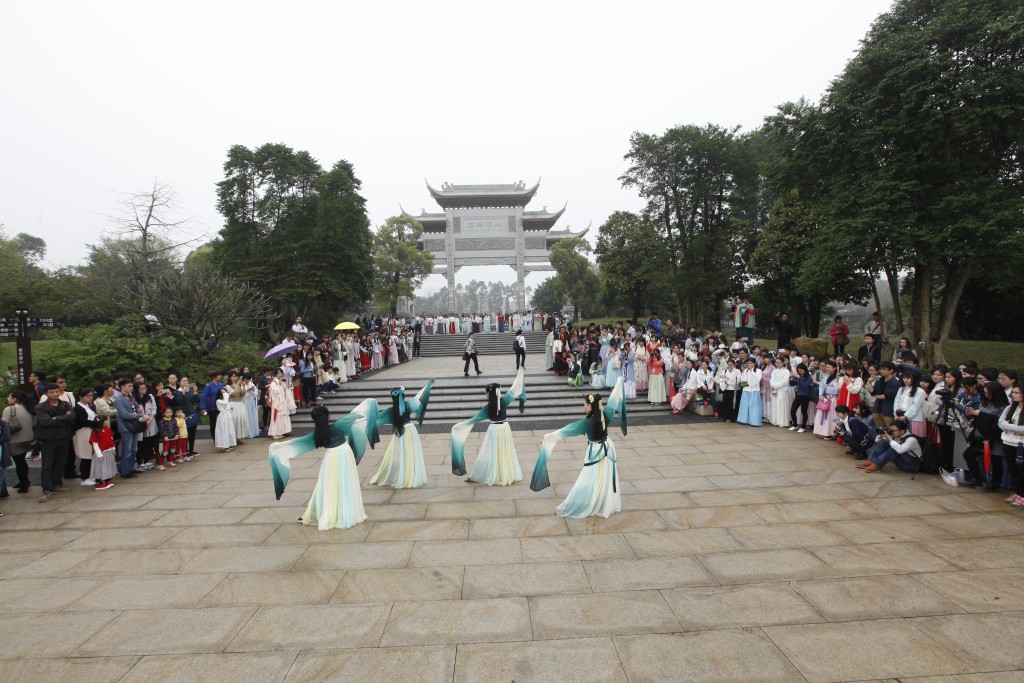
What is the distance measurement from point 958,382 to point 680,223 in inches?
719

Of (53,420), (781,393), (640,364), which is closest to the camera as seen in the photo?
(53,420)

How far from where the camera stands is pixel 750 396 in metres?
10.3

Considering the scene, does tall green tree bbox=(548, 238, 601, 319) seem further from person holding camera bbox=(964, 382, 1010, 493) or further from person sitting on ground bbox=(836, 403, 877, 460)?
person holding camera bbox=(964, 382, 1010, 493)

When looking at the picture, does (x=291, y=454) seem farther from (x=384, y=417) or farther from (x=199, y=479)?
(x=199, y=479)

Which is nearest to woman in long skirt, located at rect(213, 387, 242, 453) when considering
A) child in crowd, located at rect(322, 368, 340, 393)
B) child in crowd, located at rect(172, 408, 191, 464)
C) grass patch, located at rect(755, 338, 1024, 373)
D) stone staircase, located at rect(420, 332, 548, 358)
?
child in crowd, located at rect(172, 408, 191, 464)

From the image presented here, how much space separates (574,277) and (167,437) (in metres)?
33.3

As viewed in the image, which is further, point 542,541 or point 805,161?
point 805,161

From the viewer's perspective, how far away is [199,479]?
25.3 feet

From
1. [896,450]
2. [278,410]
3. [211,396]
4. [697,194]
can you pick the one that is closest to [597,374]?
[896,450]

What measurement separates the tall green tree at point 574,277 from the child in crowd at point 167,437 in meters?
32.1

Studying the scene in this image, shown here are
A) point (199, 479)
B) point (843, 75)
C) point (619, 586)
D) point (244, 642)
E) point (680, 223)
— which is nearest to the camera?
point (244, 642)

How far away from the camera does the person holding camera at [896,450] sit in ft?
22.9

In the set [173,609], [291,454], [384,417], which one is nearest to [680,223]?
[384,417]

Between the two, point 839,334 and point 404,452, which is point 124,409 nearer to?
point 404,452
